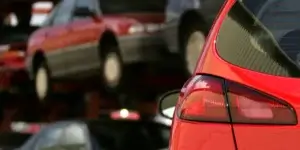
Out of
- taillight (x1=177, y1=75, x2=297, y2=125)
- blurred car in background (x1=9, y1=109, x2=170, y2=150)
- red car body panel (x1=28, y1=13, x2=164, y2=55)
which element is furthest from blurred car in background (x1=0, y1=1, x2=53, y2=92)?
taillight (x1=177, y1=75, x2=297, y2=125)

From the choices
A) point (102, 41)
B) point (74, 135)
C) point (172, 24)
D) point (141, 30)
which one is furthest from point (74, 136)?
point (102, 41)

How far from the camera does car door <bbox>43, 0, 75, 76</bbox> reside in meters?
15.3

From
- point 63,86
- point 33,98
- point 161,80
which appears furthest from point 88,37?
point 33,98

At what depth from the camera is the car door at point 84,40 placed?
1413 centimetres

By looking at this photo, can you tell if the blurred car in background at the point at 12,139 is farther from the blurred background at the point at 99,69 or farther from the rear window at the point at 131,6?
the rear window at the point at 131,6

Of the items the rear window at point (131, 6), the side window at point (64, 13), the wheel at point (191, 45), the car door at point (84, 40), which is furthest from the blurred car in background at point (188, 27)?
the side window at point (64, 13)

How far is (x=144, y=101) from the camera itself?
1571 centimetres

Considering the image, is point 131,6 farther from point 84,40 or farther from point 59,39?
point 59,39

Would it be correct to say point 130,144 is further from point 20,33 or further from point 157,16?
point 20,33

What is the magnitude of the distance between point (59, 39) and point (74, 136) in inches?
207

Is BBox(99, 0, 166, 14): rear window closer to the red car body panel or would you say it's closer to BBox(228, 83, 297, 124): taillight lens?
the red car body panel

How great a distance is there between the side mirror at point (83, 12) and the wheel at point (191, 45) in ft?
8.12

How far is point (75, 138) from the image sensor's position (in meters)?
10.4

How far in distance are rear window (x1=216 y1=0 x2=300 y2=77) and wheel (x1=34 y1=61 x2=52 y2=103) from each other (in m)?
12.3
